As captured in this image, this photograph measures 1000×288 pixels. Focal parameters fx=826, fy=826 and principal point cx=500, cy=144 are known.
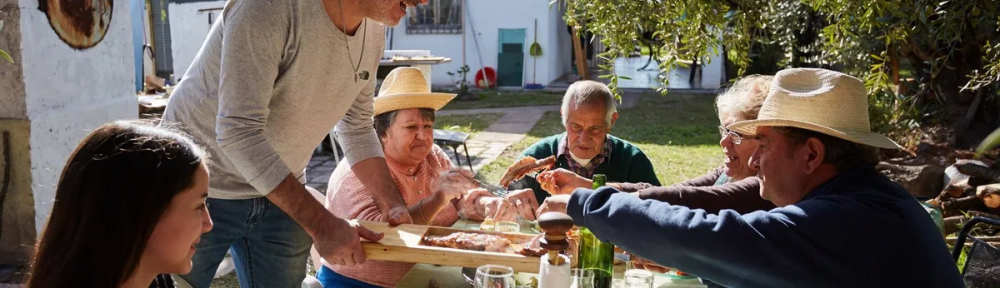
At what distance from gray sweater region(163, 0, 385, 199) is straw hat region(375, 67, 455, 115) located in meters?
0.64

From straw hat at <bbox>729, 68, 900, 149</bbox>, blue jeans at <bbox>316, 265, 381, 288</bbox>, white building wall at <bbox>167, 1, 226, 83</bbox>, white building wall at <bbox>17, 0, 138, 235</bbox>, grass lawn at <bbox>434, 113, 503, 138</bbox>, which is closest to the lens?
straw hat at <bbox>729, 68, 900, 149</bbox>

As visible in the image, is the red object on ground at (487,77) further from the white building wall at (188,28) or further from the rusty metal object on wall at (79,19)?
the rusty metal object on wall at (79,19)

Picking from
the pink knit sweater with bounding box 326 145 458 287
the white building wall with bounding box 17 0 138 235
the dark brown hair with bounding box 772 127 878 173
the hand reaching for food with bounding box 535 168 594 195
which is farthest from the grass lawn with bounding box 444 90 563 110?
the dark brown hair with bounding box 772 127 878 173

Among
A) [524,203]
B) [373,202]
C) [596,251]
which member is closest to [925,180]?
[524,203]

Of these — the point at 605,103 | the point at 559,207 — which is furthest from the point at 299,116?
the point at 605,103

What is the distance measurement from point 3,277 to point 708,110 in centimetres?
1244

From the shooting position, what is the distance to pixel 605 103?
3.98 m

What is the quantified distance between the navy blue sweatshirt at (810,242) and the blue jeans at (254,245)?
1431 millimetres

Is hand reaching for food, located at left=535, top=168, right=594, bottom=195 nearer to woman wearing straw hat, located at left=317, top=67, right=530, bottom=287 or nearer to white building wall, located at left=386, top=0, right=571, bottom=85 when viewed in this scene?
woman wearing straw hat, located at left=317, top=67, right=530, bottom=287

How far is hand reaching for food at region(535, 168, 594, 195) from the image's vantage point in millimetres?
3248

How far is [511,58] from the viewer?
19703 mm

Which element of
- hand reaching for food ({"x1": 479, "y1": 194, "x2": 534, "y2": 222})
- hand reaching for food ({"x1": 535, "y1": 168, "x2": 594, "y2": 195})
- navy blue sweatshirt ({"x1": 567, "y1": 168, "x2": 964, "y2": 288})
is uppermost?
navy blue sweatshirt ({"x1": 567, "y1": 168, "x2": 964, "y2": 288})

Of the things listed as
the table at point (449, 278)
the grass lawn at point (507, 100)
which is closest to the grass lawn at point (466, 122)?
the grass lawn at point (507, 100)

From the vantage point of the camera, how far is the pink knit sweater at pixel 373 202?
3201mm
